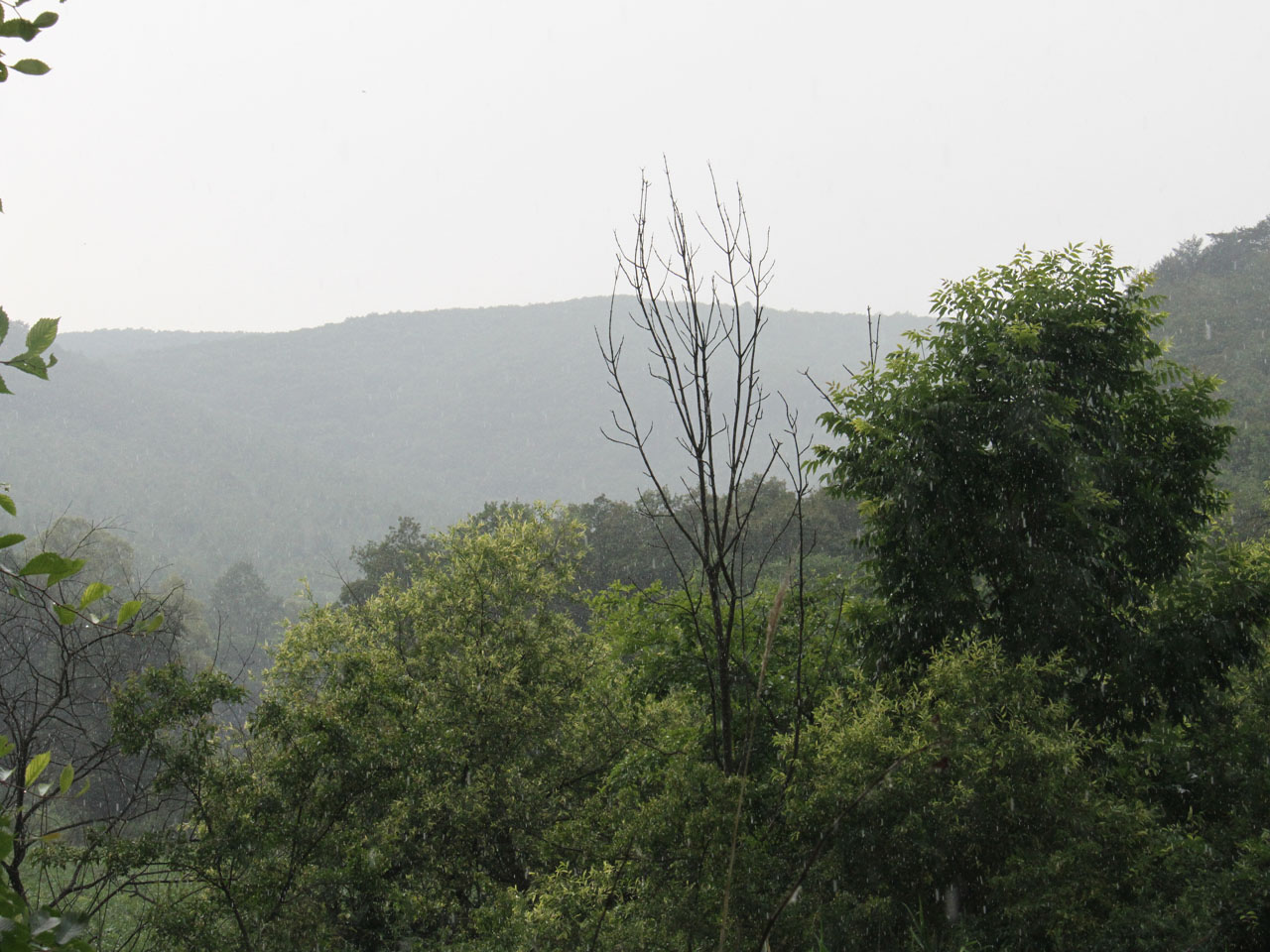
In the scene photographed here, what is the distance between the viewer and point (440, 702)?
11461 millimetres

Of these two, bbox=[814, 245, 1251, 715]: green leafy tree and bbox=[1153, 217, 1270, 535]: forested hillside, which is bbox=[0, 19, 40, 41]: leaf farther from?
bbox=[1153, 217, 1270, 535]: forested hillside

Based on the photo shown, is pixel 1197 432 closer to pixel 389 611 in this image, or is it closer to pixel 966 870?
pixel 966 870

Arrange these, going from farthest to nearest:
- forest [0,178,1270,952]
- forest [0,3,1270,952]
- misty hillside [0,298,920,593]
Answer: misty hillside [0,298,920,593], forest [0,178,1270,952], forest [0,3,1270,952]

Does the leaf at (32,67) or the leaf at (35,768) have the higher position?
the leaf at (32,67)

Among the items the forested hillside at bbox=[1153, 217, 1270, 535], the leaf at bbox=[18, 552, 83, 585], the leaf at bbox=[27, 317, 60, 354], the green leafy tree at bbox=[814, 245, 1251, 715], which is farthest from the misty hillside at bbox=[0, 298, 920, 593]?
the leaf at bbox=[18, 552, 83, 585]

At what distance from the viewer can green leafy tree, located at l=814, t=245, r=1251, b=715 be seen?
27.5 feet

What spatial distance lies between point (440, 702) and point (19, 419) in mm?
150860

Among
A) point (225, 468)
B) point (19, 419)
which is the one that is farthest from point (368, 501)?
point (19, 419)

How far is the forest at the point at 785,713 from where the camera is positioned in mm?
4773

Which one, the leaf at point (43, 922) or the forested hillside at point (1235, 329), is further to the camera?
the forested hillside at point (1235, 329)

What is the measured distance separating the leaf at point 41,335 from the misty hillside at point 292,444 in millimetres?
104346

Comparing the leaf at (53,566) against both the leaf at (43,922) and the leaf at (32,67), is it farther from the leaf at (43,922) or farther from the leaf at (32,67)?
the leaf at (32,67)

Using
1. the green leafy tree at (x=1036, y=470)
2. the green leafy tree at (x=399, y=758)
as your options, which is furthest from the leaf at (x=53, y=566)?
the green leafy tree at (x=1036, y=470)

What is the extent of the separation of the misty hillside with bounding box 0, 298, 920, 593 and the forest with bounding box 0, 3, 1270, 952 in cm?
9487
